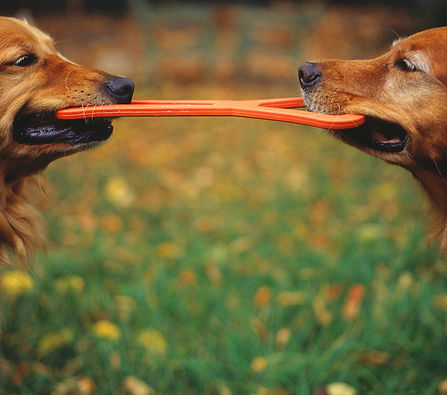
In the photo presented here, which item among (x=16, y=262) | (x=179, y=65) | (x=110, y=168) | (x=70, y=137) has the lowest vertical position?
(x=179, y=65)

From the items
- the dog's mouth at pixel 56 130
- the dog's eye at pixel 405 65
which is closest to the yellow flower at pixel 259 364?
the dog's mouth at pixel 56 130

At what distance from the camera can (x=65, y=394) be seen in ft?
8.81

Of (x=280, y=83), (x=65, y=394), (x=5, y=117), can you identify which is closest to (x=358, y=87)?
(x=5, y=117)

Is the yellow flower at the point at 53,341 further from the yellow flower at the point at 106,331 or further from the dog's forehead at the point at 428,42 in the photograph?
the dog's forehead at the point at 428,42

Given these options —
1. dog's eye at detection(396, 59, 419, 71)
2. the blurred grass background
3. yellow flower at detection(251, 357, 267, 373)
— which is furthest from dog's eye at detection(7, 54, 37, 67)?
yellow flower at detection(251, 357, 267, 373)

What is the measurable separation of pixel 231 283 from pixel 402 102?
6.08ft

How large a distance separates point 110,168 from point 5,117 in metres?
3.36

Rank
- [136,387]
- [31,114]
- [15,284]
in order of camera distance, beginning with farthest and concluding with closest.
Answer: [15,284]
[136,387]
[31,114]

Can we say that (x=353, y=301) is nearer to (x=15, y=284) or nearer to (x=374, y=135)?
(x=374, y=135)

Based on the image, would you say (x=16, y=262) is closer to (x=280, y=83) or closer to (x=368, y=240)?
(x=368, y=240)

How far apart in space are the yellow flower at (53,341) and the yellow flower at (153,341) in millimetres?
431

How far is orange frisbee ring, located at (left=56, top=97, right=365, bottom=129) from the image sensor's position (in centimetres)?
229

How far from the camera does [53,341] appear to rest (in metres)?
3.01

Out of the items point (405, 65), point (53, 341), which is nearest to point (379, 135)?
point (405, 65)
